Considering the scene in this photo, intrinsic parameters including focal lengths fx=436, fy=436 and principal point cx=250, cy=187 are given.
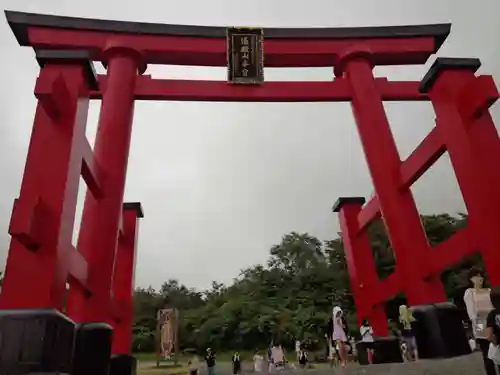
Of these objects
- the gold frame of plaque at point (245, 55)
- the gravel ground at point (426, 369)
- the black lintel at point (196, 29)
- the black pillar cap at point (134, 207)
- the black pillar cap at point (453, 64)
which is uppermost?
the black lintel at point (196, 29)

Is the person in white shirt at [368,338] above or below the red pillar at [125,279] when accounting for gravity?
below

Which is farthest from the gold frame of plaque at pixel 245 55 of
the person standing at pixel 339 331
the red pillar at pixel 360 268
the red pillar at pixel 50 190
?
the person standing at pixel 339 331

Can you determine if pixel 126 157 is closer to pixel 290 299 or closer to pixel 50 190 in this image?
pixel 50 190

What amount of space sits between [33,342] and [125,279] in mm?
4046

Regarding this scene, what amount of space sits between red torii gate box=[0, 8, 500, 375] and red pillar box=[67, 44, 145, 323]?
0.02 meters

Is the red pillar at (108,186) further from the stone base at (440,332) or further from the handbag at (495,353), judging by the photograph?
the handbag at (495,353)

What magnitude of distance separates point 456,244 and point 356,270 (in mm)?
3086

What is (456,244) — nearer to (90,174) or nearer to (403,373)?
(403,373)

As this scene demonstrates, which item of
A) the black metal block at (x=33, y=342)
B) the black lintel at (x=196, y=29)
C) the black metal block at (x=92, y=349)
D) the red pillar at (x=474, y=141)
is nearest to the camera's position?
the black metal block at (x=33, y=342)

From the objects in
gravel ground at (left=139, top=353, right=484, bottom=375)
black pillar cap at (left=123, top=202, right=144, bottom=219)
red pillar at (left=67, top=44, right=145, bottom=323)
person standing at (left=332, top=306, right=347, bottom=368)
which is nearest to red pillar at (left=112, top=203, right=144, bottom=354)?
black pillar cap at (left=123, top=202, right=144, bottom=219)

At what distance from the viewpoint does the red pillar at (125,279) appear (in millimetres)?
6820

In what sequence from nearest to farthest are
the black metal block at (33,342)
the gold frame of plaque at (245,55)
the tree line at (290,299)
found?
1. the black metal block at (33,342)
2. the gold frame of plaque at (245,55)
3. the tree line at (290,299)

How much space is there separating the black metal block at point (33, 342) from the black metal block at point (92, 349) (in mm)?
1011

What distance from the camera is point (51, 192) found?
3715 mm
